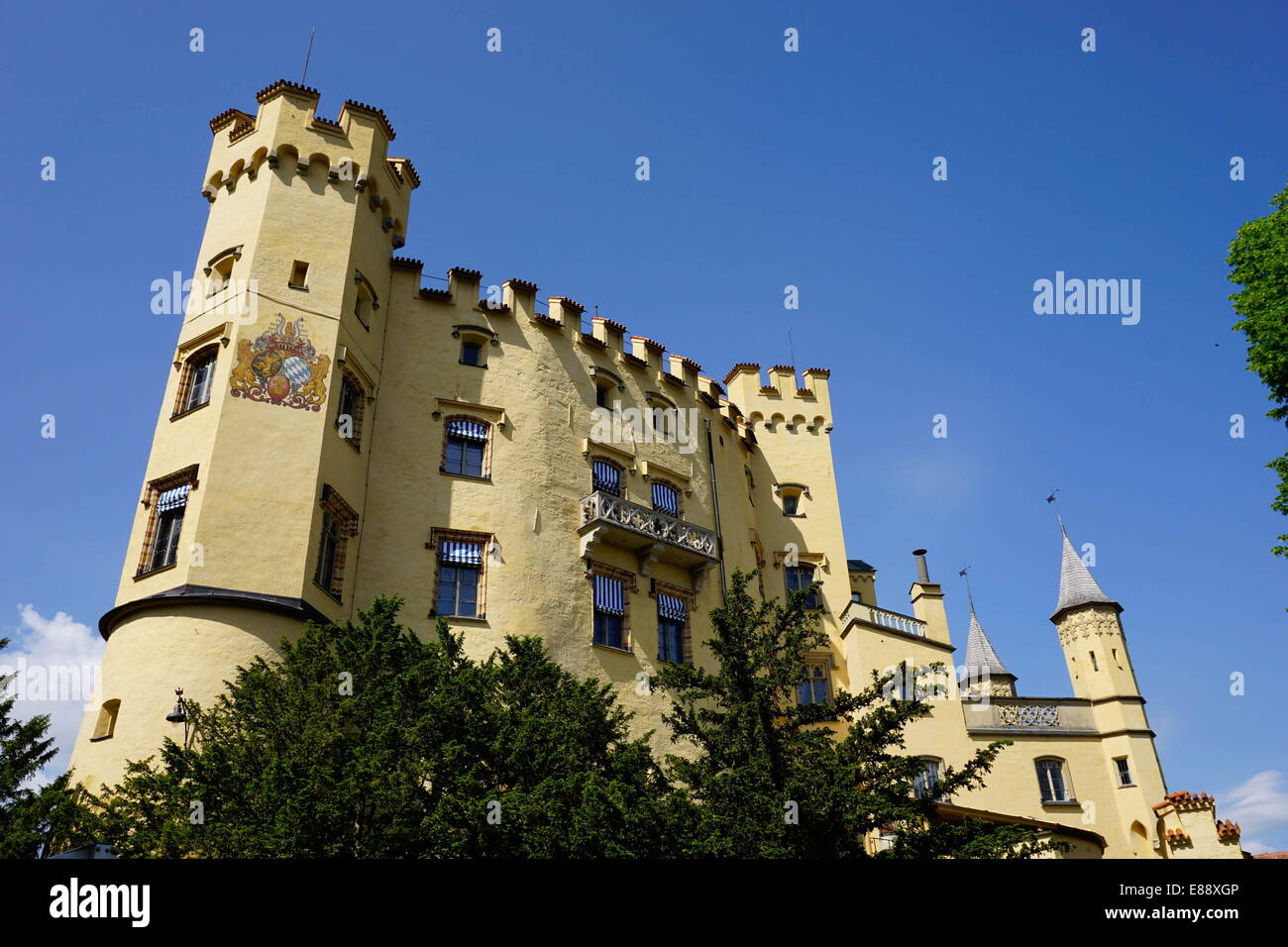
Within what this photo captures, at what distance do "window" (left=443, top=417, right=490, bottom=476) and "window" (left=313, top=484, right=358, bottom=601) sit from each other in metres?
3.63

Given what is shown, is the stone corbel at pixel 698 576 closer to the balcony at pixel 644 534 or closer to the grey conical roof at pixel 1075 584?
the balcony at pixel 644 534

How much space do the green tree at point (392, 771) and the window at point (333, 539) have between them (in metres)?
4.77

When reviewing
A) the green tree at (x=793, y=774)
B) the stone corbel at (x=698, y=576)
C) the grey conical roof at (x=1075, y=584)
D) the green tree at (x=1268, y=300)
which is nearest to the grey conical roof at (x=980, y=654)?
the grey conical roof at (x=1075, y=584)

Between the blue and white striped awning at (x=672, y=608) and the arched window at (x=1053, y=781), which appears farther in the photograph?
the arched window at (x=1053, y=781)

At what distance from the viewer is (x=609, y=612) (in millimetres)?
27250

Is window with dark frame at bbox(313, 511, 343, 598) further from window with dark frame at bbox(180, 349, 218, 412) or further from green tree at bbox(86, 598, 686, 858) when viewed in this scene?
green tree at bbox(86, 598, 686, 858)

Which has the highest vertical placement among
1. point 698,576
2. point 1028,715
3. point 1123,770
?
point 698,576

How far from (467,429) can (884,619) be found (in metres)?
16.3

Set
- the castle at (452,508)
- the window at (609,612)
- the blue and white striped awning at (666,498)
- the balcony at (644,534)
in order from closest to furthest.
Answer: the castle at (452,508) → the window at (609,612) → the balcony at (644,534) → the blue and white striped awning at (666,498)

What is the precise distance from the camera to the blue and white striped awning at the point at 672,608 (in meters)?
28.8

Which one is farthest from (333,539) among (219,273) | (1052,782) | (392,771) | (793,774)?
(1052,782)

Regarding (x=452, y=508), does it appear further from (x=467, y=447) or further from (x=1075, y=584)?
(x=1075, y=584)
